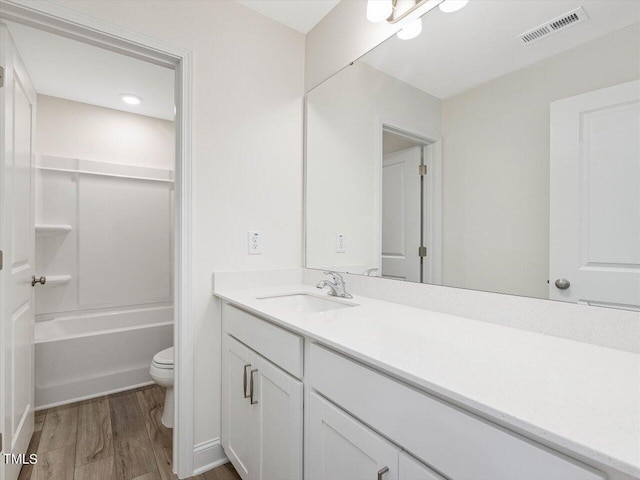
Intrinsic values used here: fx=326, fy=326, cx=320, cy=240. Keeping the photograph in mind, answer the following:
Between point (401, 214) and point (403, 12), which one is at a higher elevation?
point (403, 12)

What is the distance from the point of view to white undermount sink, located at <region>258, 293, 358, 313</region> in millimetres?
1513

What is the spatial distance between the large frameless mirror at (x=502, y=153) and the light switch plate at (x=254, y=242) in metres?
0.45

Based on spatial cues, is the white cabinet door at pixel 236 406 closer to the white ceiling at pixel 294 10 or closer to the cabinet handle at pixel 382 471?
the cabinet handle at pixel 382 471

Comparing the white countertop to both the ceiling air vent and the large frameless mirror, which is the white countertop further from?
the ceiling air vent

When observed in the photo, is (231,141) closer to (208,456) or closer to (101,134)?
(208,456)

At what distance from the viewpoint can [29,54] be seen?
2068 mm

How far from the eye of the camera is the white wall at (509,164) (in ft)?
3.05

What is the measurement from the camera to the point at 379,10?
149 cm

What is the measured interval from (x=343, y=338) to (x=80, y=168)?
2908mm

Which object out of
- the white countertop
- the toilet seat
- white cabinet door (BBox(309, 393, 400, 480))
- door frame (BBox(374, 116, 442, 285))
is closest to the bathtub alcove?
the toilet seat

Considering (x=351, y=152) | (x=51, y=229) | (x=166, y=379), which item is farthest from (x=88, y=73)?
(x=166, y=379)

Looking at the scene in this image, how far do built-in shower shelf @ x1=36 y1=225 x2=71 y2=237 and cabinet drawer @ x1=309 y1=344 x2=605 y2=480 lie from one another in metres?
2.64

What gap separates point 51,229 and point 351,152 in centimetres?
239

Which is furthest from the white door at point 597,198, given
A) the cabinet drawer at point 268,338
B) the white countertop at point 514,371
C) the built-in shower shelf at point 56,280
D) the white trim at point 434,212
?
the built-in shower shelf at point 56,280
